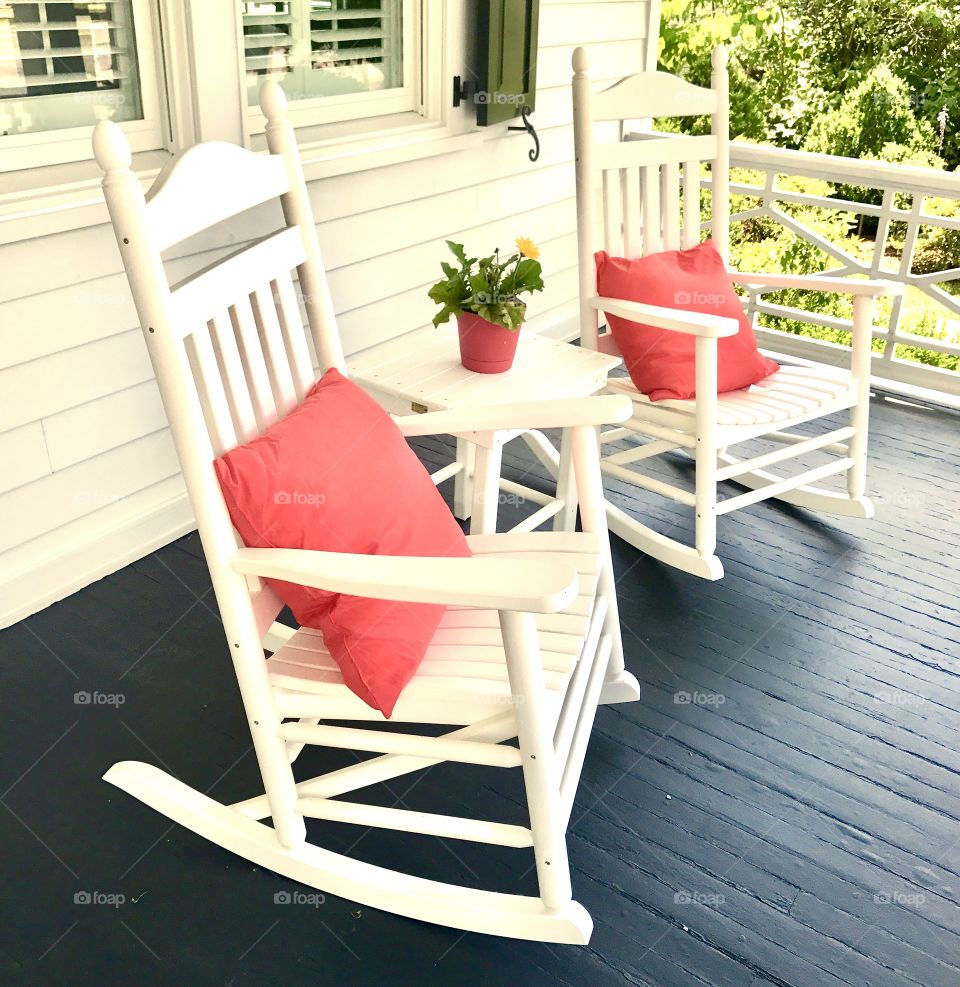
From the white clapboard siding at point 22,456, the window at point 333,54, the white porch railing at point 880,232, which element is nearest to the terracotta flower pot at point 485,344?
the window at point 333,54

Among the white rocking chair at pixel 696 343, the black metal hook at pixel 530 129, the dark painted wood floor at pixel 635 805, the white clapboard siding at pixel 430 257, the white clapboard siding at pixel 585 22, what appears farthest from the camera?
the white clapboard siding at pixel 585 22

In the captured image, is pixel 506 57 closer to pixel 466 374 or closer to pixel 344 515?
pixel 466 374

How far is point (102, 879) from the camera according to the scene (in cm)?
179

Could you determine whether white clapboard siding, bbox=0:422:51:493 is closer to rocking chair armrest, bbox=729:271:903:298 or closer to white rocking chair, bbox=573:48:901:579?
white rocking chair, bbox=573:48:901:579

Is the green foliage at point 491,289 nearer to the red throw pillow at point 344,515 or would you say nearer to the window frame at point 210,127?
the red throw pillow at point 344,515

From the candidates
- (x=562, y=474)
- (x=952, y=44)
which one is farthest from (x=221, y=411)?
(x=952, y=44)

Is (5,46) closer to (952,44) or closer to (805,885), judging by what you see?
(805,885)

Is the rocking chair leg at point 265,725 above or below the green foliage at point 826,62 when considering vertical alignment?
below

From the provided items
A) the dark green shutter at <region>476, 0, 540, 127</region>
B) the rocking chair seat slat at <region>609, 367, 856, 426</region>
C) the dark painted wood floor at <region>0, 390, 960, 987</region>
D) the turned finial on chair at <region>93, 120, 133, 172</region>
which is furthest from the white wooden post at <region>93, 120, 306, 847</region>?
the dark green shutter at <region>476, 0, 540, 127</region>

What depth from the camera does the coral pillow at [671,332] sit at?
2670 mm

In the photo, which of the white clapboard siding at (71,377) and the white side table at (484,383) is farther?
the white clapboard siding at (71,377)

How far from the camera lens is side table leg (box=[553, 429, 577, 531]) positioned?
2.61 meters

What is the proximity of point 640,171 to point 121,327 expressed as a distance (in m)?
1.48

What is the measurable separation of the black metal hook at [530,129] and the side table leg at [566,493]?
1419mm
